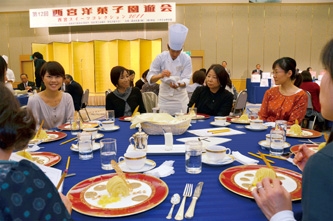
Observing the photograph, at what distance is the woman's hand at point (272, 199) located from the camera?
859 millimetres

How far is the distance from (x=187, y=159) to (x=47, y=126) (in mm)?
1683

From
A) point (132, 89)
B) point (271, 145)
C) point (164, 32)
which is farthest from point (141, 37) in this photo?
point (271, 145)

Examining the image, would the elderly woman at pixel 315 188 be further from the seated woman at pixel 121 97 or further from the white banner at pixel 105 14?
the white banner at pixel 105 14

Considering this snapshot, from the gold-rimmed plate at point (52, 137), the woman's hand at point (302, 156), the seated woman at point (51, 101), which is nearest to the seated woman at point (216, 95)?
the seated woman at point (51, 101)

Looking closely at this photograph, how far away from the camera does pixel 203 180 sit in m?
1.16

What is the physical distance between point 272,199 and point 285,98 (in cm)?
198

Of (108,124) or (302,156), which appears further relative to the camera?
(108,124)

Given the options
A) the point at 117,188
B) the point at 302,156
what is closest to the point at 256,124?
the point at 302,156

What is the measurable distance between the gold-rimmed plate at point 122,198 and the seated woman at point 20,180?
19cm

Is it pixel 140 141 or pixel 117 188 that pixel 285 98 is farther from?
pixel 117 188

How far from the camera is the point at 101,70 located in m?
9.70

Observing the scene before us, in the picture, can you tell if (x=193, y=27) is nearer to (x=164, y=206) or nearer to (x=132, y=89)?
(x=132, y=89)

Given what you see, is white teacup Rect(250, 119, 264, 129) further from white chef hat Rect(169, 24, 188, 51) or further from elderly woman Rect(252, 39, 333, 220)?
white chef hat Rect(169, 24, 188, 51)

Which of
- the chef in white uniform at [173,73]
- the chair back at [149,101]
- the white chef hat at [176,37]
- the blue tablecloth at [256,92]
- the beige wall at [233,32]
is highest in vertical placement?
the beige wall at [233,32]
